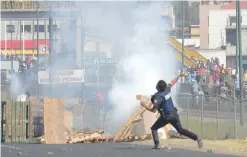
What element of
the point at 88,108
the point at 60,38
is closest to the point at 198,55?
the point at 60,38

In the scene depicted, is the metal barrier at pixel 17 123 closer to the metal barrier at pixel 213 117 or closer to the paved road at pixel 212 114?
the metal barrier at pixel 213 117

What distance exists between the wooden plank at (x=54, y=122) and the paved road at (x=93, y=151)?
5.27ft

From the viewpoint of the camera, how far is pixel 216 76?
4316 cm

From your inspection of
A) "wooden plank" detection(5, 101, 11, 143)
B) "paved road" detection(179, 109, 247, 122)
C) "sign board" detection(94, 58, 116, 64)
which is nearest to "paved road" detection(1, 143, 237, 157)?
"wooden plank" detection(5, 101, 11, 143)

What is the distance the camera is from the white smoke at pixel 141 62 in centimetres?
2941

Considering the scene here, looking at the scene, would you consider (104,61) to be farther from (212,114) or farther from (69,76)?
(212,114)

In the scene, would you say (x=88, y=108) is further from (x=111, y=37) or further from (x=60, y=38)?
(x=60, y=38)

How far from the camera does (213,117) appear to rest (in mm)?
28750

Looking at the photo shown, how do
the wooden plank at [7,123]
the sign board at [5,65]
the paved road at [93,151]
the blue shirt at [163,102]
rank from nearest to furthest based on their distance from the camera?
the paved road at [93,151]
the blue shirt at [163,102]
the wooden plank at [7,123]
the sign board at [5,65]

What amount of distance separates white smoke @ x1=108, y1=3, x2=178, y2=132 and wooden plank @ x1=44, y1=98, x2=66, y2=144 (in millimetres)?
5803

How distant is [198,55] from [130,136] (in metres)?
41.1

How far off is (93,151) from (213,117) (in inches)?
421

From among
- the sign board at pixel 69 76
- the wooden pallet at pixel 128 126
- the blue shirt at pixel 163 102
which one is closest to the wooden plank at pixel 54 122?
the wooden pallet at pixel 128 126

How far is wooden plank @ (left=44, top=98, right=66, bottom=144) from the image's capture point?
74.5 feet
